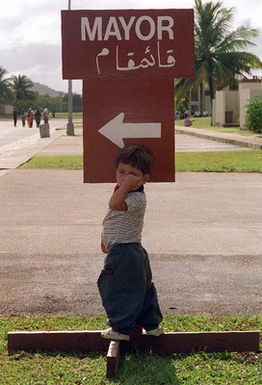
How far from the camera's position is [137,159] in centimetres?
400

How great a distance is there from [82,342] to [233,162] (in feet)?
47.1

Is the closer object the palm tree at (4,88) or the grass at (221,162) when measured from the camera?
the grass at (221,162)

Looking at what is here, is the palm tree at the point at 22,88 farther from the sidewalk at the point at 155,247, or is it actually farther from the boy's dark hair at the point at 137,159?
the boy's dark hair at the point at 137,159

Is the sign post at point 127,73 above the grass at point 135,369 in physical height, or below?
above

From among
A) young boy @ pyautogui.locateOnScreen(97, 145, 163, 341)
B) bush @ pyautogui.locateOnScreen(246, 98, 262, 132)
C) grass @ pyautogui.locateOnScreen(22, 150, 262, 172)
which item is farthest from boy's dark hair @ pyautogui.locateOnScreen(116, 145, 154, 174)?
bush @ pyautogui.locateOnScreen(246, 98, 262, 132)

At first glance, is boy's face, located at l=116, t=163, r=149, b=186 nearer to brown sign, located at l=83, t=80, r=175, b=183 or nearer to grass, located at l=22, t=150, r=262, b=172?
brown sign, located at l=83, t=80, r=175, b=183

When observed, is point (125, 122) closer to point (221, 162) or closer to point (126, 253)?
point (126, 253)

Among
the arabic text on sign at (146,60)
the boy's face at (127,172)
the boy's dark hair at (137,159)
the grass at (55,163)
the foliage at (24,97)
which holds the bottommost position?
the grass at (55,163)

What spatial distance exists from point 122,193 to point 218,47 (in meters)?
46.0

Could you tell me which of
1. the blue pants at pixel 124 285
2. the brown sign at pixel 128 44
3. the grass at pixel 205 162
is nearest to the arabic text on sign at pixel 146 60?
the brown sign at pixel 128 44

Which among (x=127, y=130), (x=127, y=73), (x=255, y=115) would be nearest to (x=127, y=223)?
(x=127, y=130)

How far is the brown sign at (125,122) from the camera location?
4.33 m

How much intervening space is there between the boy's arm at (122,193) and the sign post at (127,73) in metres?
0.40

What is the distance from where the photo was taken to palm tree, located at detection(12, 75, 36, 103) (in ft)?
379
